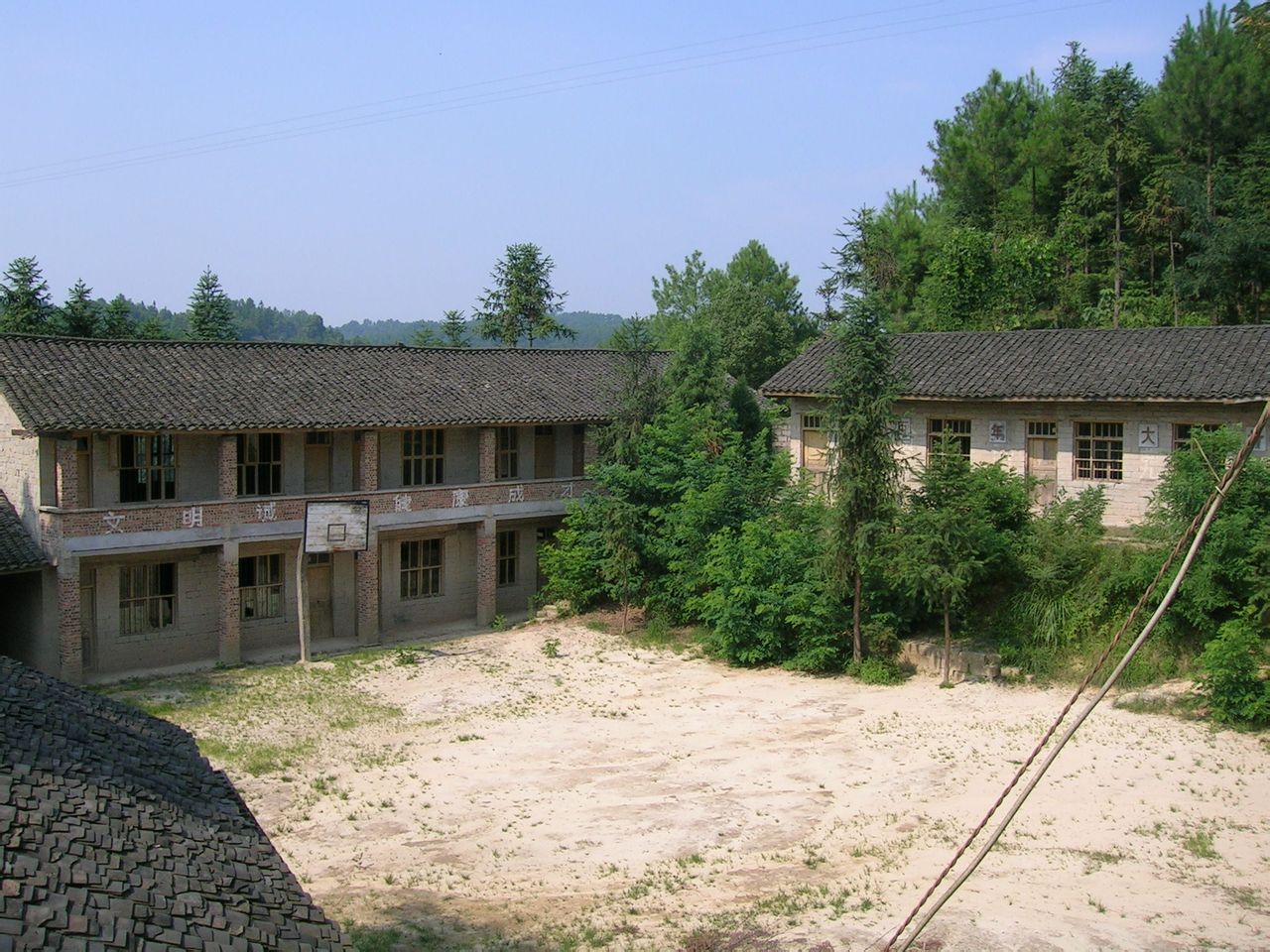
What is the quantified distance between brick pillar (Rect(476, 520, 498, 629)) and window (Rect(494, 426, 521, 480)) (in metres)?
1.72

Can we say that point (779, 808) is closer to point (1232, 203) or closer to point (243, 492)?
point (243, 492)

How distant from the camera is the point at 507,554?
98.1 ft

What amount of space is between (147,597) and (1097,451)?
19.4 meters

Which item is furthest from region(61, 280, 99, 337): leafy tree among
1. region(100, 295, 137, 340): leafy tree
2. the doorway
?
the doorway

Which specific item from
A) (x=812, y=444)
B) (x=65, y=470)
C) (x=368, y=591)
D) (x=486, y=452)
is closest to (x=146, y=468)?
(x=65, y=470)

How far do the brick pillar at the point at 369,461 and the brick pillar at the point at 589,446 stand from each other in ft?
18.0

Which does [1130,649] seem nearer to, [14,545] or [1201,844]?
[1201,844]

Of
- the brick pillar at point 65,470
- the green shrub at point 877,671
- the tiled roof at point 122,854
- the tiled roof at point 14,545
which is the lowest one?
the green shrub at point 877,671

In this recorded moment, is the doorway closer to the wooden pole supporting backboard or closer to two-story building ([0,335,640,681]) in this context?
two-story building ([0,335,640,681])

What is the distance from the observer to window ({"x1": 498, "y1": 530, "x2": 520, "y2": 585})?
29703 millimetres

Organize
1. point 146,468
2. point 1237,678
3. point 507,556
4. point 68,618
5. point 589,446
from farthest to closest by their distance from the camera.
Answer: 1. point 589,446
2. point 507,556
3. point 146,468
4. point 68,618
5. point 1237,678

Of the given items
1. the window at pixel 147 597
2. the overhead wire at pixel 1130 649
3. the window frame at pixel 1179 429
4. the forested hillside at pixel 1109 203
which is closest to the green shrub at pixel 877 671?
the window frame at pixel 1179 429

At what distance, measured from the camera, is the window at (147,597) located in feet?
76.6

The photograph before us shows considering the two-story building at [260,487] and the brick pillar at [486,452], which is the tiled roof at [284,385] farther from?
the brick pillar at [486,452]
